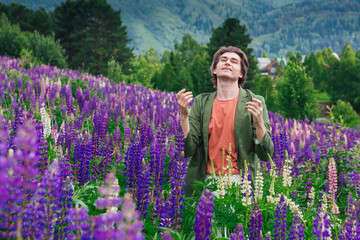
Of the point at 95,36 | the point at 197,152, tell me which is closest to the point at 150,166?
the point at 197,152

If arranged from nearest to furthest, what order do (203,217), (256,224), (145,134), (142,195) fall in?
Result: (203,217), (256,224), (142,195), (145,134)

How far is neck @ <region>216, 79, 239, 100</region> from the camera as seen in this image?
4.49 m

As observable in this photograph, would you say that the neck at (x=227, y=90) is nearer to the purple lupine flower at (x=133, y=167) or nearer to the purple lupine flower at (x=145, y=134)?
the purple lupine flower at (x=145, y=134)

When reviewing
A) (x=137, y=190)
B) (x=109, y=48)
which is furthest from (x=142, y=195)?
(x=109, y=48)

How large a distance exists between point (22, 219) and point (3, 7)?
5622 centimetres

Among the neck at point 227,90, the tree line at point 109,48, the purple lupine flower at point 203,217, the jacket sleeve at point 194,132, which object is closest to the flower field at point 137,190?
the purple lupine flower at point 203,217

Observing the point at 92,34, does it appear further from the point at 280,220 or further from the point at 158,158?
the point at 280,220

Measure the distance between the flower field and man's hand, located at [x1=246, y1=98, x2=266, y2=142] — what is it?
38cm

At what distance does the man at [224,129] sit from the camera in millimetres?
4250

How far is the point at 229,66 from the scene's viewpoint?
4.35 m

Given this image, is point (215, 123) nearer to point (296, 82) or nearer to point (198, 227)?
point (198, 227)

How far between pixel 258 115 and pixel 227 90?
0.87 meters

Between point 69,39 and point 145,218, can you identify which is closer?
point 145,218

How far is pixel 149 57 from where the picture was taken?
71.1 meters
